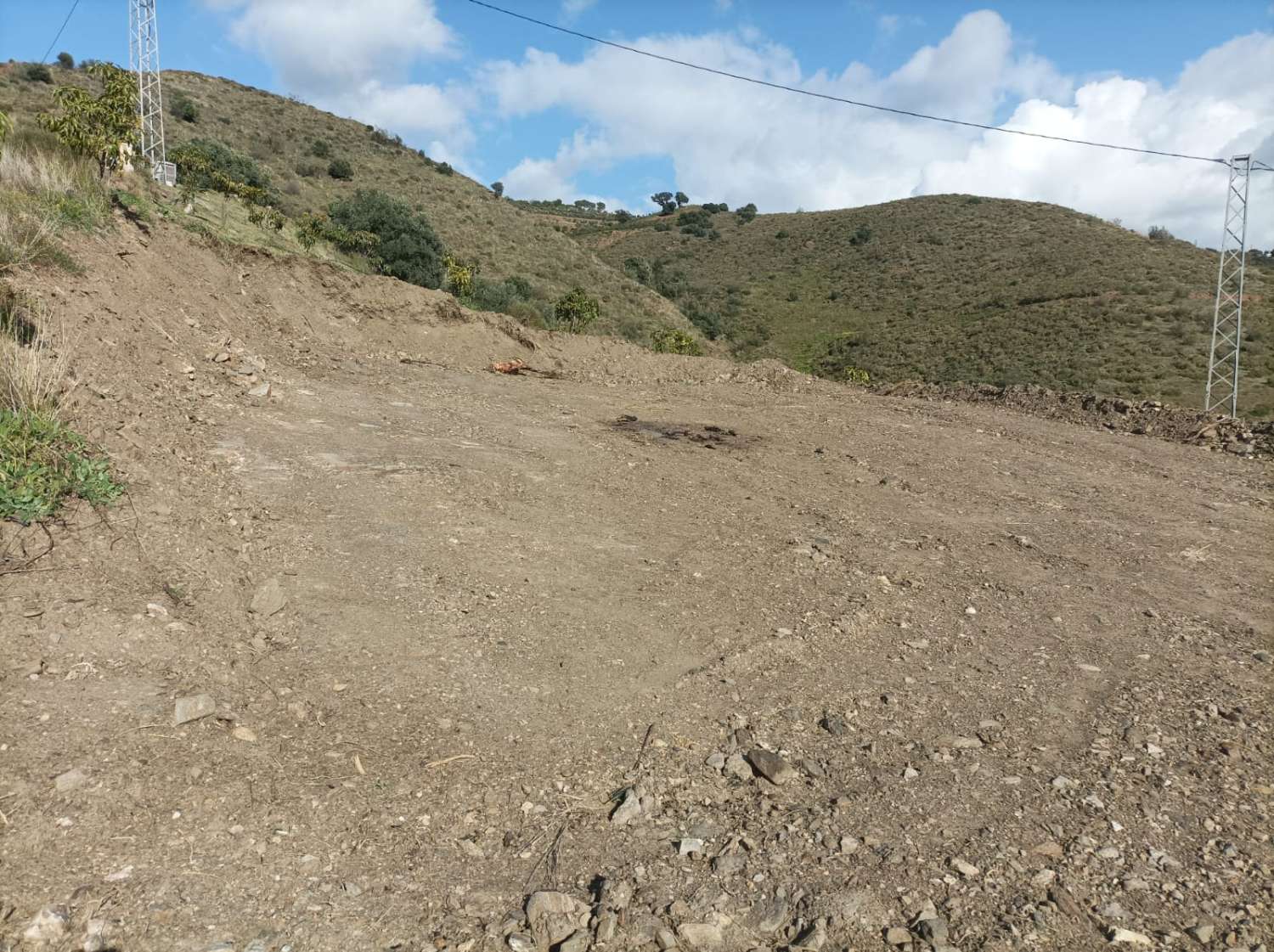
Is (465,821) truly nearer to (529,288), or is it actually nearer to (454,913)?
(454,913)

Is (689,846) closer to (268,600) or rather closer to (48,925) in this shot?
(48,925)

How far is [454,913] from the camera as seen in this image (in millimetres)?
2729

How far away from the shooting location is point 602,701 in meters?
4.10

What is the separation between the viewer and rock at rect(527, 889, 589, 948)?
→ 2654 mm

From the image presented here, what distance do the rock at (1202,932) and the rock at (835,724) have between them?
4.83ft

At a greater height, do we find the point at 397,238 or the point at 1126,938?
the point at 397,238

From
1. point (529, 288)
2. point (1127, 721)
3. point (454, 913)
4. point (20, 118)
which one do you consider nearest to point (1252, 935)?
point (1127, 721)

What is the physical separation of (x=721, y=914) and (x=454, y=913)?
2.79 feet

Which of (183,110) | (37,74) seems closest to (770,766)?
(183,110)

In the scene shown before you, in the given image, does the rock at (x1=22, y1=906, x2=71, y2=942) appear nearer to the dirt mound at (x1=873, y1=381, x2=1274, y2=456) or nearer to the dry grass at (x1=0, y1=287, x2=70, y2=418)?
the dry grass at (x1=0, y1=287, x2=70, y2=418)

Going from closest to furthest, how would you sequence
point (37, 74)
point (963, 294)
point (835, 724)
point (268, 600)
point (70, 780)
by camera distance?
point (70, 780) → point (835, 724) → point (268, 600) → point (37, 74) → point (963, 294)

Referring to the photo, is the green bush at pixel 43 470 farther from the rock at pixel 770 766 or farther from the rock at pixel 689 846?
the rock at pixel 770 766

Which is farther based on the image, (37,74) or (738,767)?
(37,74)

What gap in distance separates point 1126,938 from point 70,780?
355 cm
